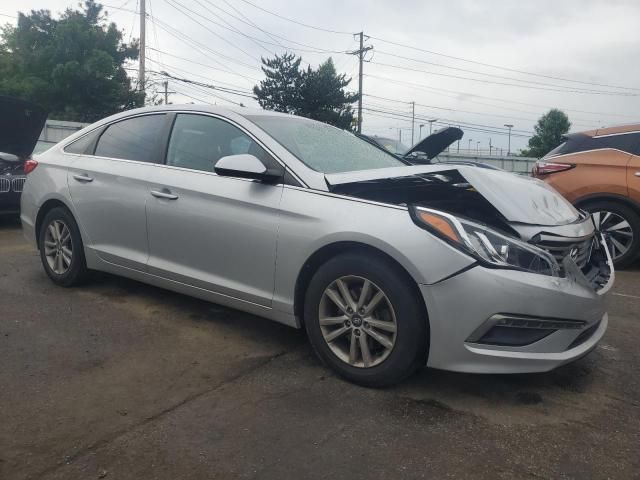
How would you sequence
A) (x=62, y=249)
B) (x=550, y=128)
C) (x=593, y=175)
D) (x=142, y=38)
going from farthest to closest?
(x=550, y=128) → (x=142, y=38) → (x=593, y=175) → (x=62, y=249)

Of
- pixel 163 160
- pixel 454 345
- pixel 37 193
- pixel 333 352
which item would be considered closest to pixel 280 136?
pixel 163 160

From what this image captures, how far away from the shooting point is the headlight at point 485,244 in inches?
107

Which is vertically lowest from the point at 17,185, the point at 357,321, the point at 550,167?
the point at 357,321

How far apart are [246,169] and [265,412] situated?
1325 mm

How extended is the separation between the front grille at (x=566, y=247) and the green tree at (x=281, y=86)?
1136 inches

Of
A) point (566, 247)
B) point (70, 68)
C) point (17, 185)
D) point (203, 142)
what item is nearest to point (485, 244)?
point (566, 247)

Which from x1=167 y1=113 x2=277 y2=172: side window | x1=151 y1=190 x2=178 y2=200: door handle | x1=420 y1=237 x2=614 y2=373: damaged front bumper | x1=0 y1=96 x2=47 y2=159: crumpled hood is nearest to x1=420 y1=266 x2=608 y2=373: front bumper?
x1=420 y1=237 x2=614 y2=373: damaged front bumper

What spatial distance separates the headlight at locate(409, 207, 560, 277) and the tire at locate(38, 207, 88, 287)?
9.50 feet

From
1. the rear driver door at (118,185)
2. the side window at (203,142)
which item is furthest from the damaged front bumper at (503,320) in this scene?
the rear driver door at (118,185)

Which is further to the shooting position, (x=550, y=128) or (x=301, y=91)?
(x=550, y=128)

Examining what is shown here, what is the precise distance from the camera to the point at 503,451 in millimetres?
2400

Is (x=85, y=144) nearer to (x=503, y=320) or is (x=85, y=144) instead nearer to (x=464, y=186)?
(x=464, y=186)

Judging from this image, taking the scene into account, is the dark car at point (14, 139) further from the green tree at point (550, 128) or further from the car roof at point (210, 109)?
the green tree at point (550, 128)

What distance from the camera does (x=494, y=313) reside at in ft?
8.70
